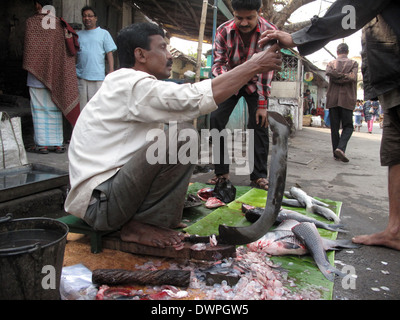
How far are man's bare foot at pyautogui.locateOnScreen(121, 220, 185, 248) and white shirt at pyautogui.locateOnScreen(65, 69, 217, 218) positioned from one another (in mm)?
336

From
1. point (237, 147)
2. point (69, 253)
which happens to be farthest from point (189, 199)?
point (237, 147)

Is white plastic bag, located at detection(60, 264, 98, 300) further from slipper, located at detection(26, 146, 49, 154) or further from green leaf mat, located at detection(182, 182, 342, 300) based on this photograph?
slipper, located at detection(26, 146, 49, 154)

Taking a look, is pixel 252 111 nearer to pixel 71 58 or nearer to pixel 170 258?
pixel 170 258

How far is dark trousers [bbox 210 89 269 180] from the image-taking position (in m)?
4.15

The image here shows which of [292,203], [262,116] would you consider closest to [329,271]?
[292,203]

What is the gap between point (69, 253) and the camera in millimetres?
2309

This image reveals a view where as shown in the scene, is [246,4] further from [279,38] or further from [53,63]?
[53,63]

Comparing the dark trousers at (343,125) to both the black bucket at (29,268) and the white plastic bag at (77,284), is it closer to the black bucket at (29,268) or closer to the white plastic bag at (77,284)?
the white plastic bag at (77,284)

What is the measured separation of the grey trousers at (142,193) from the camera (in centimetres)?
209

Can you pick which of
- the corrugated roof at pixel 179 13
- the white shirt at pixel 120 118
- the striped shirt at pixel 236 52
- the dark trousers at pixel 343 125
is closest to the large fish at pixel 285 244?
the white shirt at pixel 120 118

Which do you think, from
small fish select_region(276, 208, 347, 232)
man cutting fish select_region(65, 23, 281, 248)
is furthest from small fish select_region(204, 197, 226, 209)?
man cutting fish select_region(65, 23, 281, 248)

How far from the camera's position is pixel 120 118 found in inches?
83.4

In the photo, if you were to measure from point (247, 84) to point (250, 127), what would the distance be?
1.85 ft

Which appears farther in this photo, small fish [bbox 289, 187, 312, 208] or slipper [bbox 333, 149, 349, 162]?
slipper [bbox 333, 149, 349, 162]
